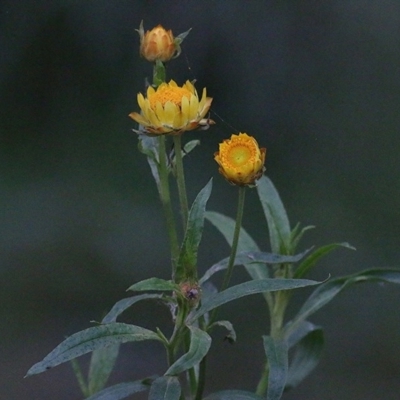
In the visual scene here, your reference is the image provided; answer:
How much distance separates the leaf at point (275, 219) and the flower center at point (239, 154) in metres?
0.20

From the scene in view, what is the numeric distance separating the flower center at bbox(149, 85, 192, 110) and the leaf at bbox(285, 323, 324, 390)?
1.27 ft

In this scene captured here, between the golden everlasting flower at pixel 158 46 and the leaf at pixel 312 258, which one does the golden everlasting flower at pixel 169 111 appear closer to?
the golden everlasting flower at pixel 158 46

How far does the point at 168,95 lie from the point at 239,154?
0.09m

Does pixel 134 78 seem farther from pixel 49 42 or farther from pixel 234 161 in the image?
pixel 234 161

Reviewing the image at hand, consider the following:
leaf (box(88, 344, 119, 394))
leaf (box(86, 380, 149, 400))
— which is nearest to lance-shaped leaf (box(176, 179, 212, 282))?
leaf (box(86, 380, 149, 400))

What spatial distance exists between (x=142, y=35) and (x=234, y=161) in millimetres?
190

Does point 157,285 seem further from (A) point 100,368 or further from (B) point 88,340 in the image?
(A) point 100,368

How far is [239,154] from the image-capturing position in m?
0.77

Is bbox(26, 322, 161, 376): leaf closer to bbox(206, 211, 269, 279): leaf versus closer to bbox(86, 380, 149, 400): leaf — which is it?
bbox(86, 380, 149, 400): leaf

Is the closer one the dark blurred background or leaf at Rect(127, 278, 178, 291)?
leaf at Rect(127, 278, 178, 291)

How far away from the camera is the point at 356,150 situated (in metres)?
1.65

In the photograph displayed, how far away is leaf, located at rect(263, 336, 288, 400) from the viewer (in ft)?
2.46

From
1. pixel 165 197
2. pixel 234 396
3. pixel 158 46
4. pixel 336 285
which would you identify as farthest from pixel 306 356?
pixel 158 46

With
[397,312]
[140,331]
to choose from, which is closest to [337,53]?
[397,312]
